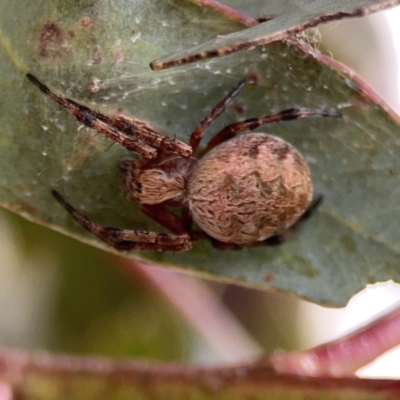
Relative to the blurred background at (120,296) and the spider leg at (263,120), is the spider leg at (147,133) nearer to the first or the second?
the spider leg at (263,120)

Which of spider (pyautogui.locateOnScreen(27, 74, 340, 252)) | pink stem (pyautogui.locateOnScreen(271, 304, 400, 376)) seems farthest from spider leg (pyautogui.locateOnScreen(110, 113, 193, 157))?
pink stem (pyautogui.locateOnScreen(271, 304, 400, 376))

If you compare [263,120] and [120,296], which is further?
[120,296]

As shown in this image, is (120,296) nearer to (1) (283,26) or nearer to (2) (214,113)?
(2) (214,113)

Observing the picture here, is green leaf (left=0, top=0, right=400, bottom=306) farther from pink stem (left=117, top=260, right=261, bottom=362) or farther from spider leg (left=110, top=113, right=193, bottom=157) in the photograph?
pink stem (left=117, top=260, right=261, bottom=362)

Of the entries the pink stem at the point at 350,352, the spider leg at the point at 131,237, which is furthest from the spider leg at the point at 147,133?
the pink stem at the point at 350,352

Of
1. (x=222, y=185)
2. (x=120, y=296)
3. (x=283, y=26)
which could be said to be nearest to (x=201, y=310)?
(x=120, y=296)

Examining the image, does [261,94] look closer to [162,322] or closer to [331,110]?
[331,110]
